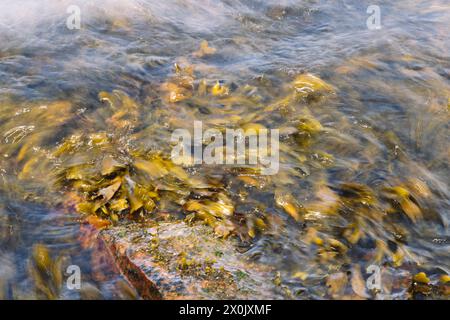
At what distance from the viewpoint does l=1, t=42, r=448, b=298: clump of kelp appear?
130 inches

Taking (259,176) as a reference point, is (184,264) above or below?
below

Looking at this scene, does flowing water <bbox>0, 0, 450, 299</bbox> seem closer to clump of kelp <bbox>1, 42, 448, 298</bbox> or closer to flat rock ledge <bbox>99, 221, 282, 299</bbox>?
clump of kelp <bbox>1, 42, 448, 298</bbox>

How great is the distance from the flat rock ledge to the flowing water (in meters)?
0.12

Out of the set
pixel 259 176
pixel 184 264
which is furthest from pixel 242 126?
pixel 184 264

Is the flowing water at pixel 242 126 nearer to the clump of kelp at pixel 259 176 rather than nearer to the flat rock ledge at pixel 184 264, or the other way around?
the clump of kelp at pixel 259 176

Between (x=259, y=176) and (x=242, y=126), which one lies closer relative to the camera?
(x=259, y=176)

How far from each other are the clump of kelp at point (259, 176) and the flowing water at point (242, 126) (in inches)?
0.6

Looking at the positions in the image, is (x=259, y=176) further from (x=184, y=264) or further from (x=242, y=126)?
(x=184, y=264)

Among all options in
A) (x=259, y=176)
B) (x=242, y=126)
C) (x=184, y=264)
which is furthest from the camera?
(x=242, y=126)

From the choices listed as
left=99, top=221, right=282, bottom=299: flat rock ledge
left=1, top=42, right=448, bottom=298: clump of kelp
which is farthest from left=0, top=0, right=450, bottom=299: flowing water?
left=99, top=221, right=282, bottom=299: flat rock ledge

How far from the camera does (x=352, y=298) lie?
2857 millimetres

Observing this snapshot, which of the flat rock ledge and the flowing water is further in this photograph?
the flowing water

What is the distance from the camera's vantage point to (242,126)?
14.8 ft

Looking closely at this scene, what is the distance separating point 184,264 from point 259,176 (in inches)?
48.3
